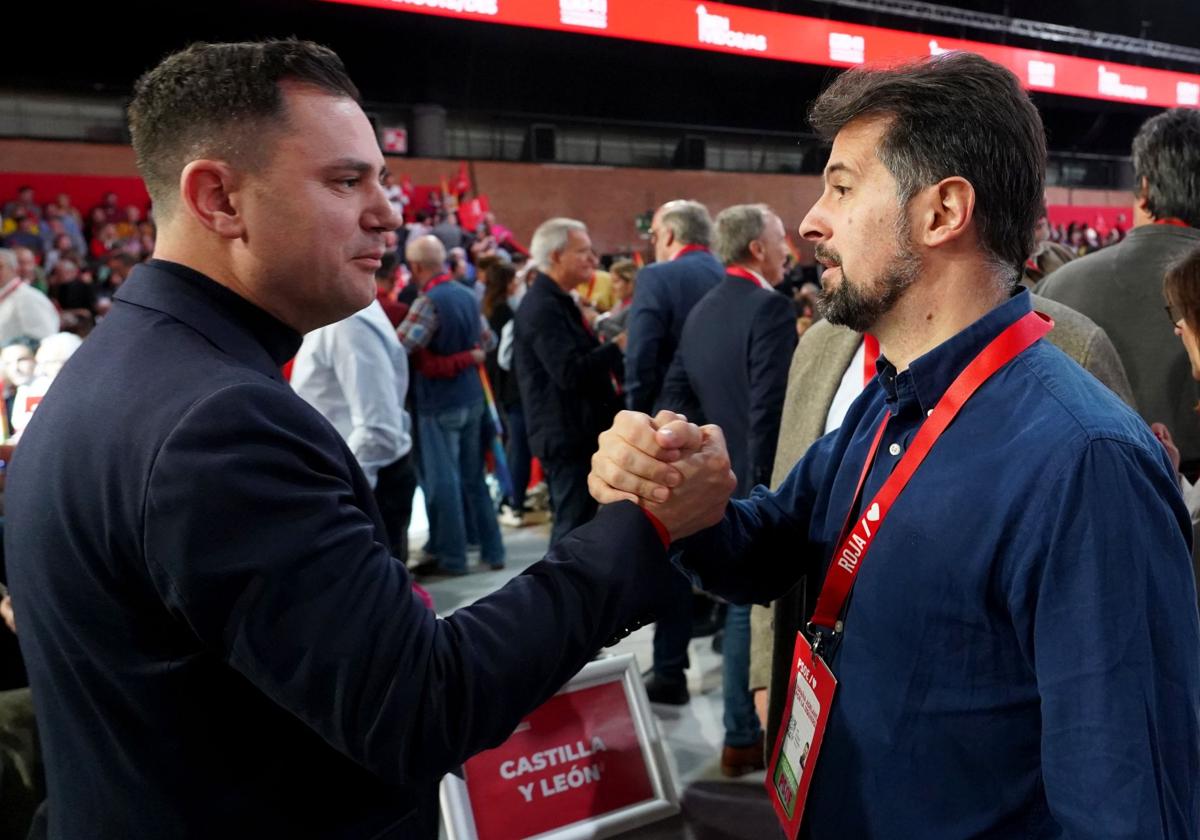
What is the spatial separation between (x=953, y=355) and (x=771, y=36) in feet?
35.9

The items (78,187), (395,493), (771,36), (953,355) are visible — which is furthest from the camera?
(771,36)

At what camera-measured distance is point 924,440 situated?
3.49ft

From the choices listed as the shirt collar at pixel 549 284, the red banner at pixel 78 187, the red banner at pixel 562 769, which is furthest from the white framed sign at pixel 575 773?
the red banner at pixel 78 187

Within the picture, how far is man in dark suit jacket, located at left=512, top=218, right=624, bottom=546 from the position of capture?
381 centimetres

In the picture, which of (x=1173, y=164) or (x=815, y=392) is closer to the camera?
(x=815, y=392)

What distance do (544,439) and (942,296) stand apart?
283cm

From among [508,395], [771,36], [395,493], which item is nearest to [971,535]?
[395,493]

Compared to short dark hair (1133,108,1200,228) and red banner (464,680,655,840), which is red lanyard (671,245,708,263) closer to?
short dark hair (1133,108,1200,228)

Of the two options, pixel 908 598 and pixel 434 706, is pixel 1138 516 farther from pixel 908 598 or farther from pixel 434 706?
pixel 434 706

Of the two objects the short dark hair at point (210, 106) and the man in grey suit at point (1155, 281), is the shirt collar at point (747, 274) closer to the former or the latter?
the man in grey suit at point (1155, 281)

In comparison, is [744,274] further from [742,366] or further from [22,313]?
[22,313]

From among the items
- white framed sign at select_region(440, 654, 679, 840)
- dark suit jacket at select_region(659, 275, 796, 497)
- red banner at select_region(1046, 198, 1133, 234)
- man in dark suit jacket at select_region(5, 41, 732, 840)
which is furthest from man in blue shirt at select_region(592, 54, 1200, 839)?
red banner at select_region(1046, 198, 1133, 234)

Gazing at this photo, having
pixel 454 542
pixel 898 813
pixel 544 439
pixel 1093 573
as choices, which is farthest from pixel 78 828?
pixel 454 542

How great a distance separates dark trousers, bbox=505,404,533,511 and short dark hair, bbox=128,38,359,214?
448cm
